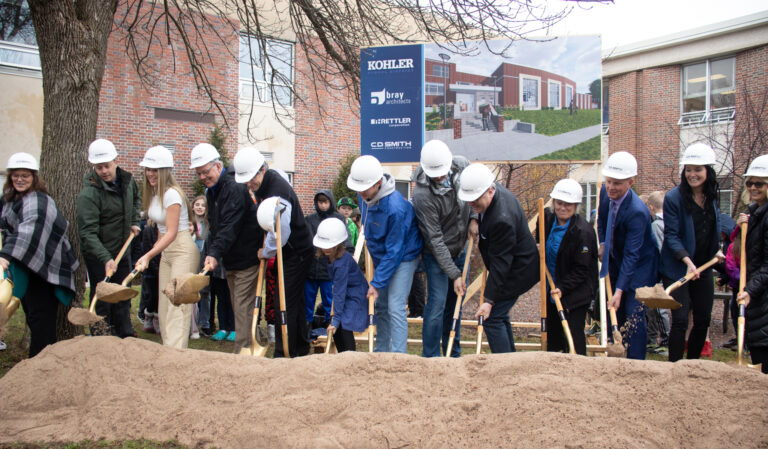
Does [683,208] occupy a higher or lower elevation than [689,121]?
lower

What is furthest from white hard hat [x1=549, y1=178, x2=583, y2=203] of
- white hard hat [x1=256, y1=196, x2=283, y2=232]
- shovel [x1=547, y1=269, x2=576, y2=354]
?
white hard hat [x1=256, y1=196, x2=283, y2=232]

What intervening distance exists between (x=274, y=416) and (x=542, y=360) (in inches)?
68.2

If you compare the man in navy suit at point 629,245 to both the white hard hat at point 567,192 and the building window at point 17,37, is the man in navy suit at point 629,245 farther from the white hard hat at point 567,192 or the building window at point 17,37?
the building window at point 17,37

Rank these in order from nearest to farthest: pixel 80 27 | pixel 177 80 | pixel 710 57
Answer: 1. pixel 80 27
2. pixel 177 80
3. pixel 710 57

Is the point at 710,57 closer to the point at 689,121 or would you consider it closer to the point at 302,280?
the point at 689,121

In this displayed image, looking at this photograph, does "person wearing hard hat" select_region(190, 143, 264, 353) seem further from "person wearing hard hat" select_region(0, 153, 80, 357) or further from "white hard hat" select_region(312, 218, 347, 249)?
"person wearing hard hat" select_region(0, 153, 80, 357)

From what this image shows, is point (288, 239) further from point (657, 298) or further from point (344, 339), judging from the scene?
point (657, 298)

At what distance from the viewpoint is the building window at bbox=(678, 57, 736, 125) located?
712 inches

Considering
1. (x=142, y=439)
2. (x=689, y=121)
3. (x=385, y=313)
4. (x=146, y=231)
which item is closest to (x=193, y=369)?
(x=142, y=439)

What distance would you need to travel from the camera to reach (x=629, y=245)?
16.1 feet

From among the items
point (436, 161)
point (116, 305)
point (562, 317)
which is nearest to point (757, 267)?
point (562, 317)

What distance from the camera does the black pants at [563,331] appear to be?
4762 mm

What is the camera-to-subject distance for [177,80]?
14258 millimetres

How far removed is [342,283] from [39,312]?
253 centimetres
